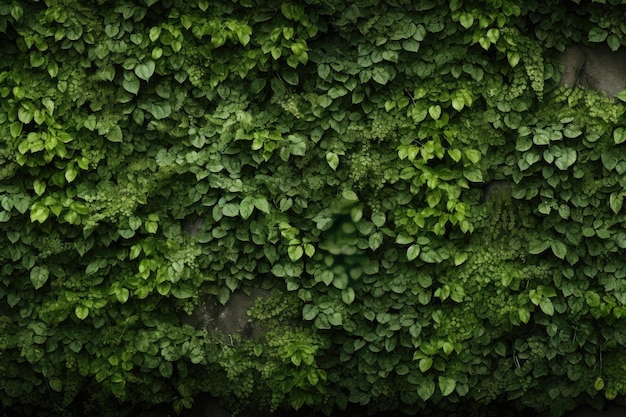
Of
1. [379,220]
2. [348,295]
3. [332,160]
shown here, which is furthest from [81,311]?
[379,220]

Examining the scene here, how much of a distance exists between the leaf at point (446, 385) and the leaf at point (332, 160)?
1.29 meters

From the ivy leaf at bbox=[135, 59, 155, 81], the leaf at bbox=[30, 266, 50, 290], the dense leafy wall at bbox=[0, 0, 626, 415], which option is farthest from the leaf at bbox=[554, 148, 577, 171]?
the leaf at bbox=[30, 266, 50, 290]

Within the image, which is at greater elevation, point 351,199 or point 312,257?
point 351,199

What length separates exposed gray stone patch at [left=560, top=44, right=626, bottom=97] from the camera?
3900mm

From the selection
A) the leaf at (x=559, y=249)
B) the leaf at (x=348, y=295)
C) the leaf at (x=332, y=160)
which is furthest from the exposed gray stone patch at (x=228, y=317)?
the leaf at (x=559, y=249)

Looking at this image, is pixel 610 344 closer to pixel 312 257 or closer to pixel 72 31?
pixel 312 257

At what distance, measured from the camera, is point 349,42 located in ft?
13.2

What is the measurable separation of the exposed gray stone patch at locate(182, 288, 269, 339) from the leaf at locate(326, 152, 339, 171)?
90 centimetres

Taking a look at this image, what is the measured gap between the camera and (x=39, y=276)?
4.07 m

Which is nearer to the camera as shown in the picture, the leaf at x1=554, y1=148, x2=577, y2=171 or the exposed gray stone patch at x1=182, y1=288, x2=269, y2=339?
the leaf at x1=554, y1=148, x2=577, y2=171

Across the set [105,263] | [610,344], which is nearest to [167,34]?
[105,263]

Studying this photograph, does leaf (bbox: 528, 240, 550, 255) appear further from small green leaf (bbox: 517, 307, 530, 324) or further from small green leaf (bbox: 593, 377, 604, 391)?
small green leaf (bbox: 593, 377, 604, 391)

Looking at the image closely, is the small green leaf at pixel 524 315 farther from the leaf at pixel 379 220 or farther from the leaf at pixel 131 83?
the leaf at pixel 131 83

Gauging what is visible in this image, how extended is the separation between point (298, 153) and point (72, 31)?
4.46 feet
